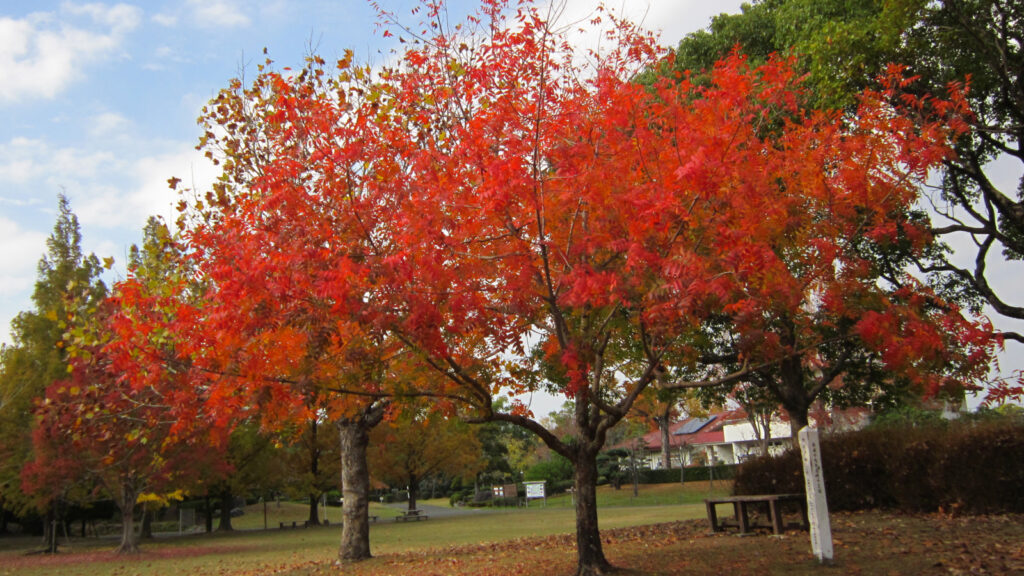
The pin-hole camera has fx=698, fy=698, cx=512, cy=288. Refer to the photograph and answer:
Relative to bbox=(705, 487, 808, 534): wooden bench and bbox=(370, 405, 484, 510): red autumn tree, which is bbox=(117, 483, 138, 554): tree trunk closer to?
bbox=(370, 405, 484, 510): red autumn tree

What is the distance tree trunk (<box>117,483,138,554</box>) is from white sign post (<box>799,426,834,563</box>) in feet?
65.5

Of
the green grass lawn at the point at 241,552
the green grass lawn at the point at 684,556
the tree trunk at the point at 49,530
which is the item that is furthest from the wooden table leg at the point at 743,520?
the tree trunk at the point at 49,530

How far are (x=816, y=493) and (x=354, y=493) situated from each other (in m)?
8.39

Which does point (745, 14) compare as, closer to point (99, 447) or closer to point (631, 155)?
point (631, 155)

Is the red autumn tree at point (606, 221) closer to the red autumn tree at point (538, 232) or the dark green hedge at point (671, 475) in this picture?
the red autumn tree at point (538, 232)

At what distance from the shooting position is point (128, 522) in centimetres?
2103

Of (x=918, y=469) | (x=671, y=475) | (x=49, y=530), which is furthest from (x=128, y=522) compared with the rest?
(x=671, y=475)

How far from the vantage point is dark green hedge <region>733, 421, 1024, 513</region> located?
37.4 ft

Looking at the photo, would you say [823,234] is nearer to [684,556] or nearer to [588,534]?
[684,556]

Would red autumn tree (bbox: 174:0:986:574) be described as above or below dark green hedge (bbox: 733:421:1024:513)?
above

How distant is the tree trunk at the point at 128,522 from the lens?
20.8 metres

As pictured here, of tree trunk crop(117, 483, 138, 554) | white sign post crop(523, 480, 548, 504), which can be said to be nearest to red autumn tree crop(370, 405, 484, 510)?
white sign post crop(523, 480, 548, 504)

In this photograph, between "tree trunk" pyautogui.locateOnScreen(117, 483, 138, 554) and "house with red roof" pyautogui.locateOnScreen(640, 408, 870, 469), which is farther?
"house with red roof" pyautogui.locateOnScreen(640, 408, 870, 469)

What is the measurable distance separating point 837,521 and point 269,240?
10.6 meters
